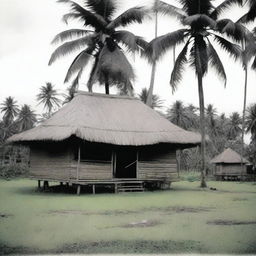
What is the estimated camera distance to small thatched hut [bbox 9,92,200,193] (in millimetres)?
16062

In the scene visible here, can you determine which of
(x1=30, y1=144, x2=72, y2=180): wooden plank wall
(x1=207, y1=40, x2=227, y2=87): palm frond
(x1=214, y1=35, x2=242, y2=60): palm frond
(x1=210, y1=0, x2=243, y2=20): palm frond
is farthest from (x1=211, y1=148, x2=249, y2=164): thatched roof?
(x1=30, y1=144, x2=72, y2=180): wooden plank wall

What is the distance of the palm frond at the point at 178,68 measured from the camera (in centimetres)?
1981

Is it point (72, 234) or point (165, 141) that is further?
point (165, 141)

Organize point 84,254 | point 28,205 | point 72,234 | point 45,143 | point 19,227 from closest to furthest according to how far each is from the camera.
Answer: point 84,254, point 72,234, point 19,227, point 28,205, point 45,143

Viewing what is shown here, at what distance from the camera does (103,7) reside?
20203 mm

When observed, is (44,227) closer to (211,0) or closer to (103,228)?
(103,228)

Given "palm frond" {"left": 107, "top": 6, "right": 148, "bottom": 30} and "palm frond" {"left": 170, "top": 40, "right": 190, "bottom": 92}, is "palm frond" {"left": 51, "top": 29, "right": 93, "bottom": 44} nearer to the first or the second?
"palm frond" {"left": 107, "top": 6, "right": 148, "bottom": 30}

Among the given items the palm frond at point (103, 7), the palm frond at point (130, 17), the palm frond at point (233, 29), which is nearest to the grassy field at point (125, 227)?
the palm frond at point (233, 29)

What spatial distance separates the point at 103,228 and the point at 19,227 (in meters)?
1.83

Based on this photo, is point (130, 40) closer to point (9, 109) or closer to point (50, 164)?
point (50, 164)

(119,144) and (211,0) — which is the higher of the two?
(211,0)

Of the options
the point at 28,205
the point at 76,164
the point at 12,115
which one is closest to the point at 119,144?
the point at 76,164

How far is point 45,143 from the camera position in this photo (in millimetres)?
17391

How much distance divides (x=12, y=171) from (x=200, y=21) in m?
17.7
